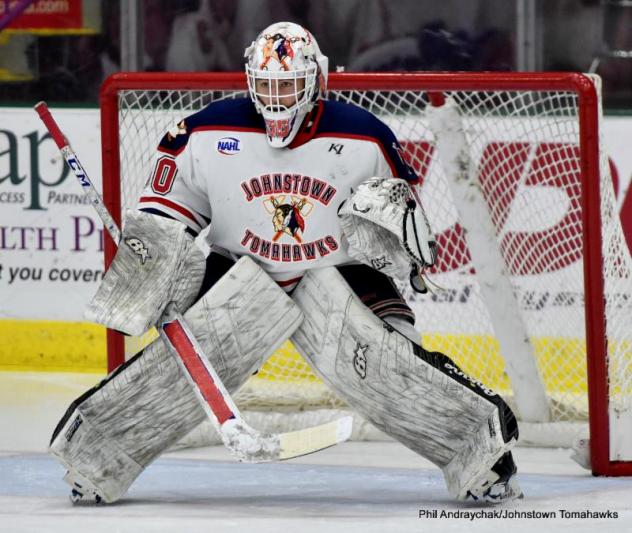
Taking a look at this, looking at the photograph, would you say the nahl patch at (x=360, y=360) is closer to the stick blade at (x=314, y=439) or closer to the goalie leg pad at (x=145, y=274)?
the stick blade at (x=314, y=439)

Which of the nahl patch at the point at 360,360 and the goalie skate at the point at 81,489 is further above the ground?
the nahl patch at the point at 360,360

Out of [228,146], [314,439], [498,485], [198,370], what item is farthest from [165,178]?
[498,485]

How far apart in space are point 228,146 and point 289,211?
0.19 metres

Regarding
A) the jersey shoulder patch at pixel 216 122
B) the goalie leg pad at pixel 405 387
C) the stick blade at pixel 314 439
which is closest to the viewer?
the stick blade at pixel 314 439

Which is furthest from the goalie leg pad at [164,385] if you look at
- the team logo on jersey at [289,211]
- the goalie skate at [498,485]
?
the goalie skate at [498,485]

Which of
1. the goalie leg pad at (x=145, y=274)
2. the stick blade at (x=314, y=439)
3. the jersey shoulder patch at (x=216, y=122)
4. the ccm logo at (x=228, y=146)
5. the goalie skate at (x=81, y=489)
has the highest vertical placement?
the jersey shoulder patch at (x=216, y=122)

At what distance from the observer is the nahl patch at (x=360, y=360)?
328cm

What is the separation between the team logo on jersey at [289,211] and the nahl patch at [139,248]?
0.87ft

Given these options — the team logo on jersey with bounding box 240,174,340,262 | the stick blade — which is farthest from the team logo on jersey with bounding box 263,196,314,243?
the stick blade

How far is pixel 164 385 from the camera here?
335 cm

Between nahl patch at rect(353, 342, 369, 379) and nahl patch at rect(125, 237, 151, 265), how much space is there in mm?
472

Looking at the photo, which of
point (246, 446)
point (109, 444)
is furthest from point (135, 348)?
point (246, 446)

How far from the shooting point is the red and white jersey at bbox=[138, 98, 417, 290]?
3312 mm

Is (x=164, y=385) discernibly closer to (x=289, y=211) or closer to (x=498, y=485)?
(x=289, y=211)
